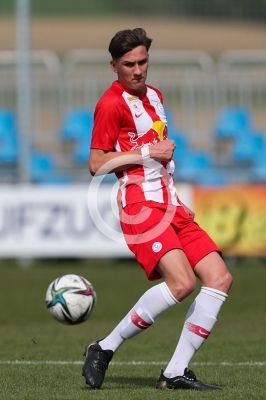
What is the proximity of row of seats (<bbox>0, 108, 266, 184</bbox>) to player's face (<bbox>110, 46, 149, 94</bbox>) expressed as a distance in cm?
1140

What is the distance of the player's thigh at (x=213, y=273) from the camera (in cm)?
576

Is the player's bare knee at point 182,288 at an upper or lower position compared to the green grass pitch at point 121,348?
upper

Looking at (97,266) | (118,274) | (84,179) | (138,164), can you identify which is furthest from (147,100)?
(84,179)

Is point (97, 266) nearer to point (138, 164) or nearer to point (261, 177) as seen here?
point (261, 177)

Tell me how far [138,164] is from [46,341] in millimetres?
3156

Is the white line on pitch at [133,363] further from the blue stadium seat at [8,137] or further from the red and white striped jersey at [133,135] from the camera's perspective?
the blue stadium seat at [8,137]

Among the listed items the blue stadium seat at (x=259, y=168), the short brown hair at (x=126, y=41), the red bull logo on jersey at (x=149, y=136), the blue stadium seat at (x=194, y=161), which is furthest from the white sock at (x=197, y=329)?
the blue stadium seat at (x=194, y=161)

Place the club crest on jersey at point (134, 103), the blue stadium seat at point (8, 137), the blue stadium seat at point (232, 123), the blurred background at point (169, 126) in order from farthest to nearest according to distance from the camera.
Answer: the blue stadium seat at point (232, 123) < the blue stadium seat at point (8, 137) < the blurred background at point (169, 126) < the club crest on jersey at point (134, 103)

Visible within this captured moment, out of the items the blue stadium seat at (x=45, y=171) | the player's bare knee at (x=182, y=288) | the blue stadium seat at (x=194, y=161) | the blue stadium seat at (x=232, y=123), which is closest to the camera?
the player's bare knee at (x=182, y=288)

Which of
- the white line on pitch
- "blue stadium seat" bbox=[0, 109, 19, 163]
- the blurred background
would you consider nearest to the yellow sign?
the blurred background

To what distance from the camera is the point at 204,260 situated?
579 centimetres

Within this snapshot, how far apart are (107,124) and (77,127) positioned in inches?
558

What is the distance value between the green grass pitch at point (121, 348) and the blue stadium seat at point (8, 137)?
459cm

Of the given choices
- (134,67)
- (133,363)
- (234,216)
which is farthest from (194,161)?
(134,67)
